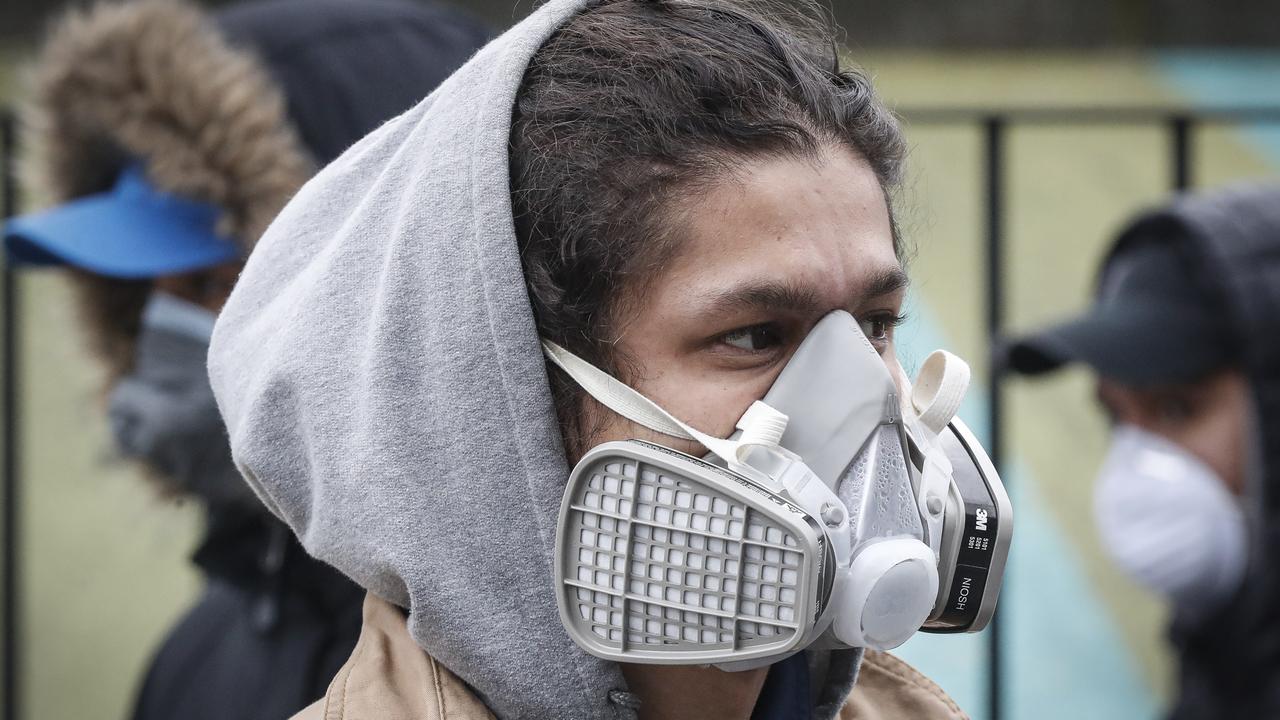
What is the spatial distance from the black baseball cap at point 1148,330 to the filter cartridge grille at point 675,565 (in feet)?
8.70

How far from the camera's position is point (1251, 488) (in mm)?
3754

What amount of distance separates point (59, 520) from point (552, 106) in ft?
17.0

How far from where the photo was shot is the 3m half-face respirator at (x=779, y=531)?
5.33 ft

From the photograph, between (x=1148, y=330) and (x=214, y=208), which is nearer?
(x=214, y=208)

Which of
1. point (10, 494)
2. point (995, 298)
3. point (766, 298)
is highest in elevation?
point (766, 298)

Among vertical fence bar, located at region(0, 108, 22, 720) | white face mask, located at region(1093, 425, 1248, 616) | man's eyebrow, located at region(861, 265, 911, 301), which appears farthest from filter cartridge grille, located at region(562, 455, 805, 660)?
vertical fence bar, located at region(0, 108, 22, 720)

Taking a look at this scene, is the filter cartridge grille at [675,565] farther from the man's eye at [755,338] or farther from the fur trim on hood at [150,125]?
the fur trim on hood at [150,125]

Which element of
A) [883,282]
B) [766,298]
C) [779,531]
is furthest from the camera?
[883,282]

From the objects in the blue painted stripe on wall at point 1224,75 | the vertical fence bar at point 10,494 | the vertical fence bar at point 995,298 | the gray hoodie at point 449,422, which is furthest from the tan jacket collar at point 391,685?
the blue painted stripe on wall at point 1224,75

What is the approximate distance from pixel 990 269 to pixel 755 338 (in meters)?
3.81

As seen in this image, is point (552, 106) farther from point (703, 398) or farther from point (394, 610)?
point (394, 610)

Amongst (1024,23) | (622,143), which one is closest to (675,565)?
(622,143)

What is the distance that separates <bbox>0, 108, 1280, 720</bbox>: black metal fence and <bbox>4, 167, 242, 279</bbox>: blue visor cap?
8.26 feet

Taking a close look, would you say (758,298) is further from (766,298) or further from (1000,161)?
(1000,161)
